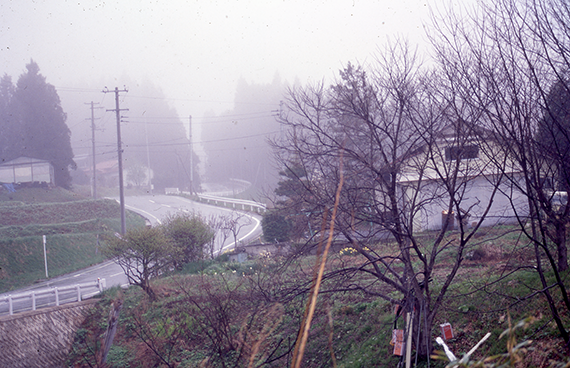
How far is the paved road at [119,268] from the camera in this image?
14.0 m

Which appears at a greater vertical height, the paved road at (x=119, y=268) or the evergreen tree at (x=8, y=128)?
the evergreen tree at (x=8, y=128)

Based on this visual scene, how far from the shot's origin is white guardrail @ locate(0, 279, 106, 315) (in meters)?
12.4

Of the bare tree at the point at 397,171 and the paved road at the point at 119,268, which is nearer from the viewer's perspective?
the bare tree at the point at 397,171

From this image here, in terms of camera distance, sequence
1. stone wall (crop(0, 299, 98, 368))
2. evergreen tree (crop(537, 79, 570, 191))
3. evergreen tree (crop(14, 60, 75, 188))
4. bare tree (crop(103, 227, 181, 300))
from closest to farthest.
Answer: evergreen tree (crop(537, 79, 570, 191)) → stone wall (crop(0, 299, 98, 368)) → bare tree (crop(103, 227, 181, 300)) → evergreen tree (crop(14, 60, 75, 188))

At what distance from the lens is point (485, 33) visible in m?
5.15

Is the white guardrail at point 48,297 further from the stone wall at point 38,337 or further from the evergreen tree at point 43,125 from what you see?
the evergreen tree at point 43,125

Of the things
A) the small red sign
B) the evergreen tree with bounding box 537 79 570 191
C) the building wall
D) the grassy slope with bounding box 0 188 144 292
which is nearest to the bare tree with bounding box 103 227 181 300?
the grassy slope with bounding box 0 188 144 292

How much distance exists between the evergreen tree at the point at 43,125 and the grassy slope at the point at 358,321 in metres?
23.1

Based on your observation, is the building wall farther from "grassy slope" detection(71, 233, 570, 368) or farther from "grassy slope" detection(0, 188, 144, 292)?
"grassy slope" detection(0, 188, 144, 292)

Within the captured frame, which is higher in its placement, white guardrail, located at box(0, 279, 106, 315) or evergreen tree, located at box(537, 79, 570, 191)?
evergreen tree, located at box(537, 79, 570, 191)

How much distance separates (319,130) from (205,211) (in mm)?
23257

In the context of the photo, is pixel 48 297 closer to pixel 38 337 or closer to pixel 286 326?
pixel 38 337

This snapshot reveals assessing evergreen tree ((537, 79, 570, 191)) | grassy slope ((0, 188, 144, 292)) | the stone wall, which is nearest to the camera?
evergreen tree ((537, 79, 570, 191))

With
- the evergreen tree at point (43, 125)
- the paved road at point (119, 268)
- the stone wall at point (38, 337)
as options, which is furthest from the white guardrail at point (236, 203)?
the stone wall at point (38, 337)
